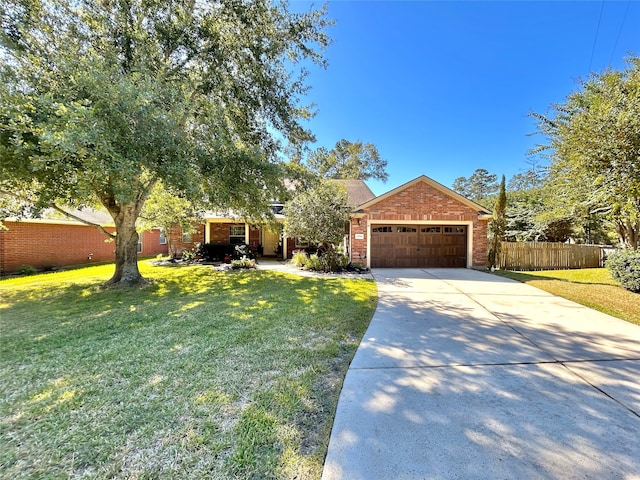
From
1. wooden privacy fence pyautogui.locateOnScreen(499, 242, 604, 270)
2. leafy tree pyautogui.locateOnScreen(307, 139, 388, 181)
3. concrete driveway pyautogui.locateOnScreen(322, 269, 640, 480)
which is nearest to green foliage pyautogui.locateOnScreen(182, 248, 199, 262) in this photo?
concrete driveway pyautogui.locateOnScreen(322, 269, 640, 480)

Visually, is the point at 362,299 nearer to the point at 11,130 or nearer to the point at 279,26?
the point at 11,130

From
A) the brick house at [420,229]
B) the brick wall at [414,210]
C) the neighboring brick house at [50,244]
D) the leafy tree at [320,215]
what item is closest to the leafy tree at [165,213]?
the neighboring brick house at [50,244]

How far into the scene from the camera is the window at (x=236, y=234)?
16.7 m

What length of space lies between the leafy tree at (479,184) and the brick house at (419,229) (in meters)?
38.4

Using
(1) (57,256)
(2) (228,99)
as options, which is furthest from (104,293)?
(1) (57,256)

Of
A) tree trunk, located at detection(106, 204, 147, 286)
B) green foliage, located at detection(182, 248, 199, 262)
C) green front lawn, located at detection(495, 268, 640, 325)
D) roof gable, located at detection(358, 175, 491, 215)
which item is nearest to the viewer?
green front lawn, located at detection(495, 268, 640, 325)

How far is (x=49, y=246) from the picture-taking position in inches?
465

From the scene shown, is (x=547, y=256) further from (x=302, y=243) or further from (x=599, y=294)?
(x=302, y=243)

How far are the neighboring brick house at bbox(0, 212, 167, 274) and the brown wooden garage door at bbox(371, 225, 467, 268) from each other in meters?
12.6

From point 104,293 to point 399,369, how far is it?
795 cm

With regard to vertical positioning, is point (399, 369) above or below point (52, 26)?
below

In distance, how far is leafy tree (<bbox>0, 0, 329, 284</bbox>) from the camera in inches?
200

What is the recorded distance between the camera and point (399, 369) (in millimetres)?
3254

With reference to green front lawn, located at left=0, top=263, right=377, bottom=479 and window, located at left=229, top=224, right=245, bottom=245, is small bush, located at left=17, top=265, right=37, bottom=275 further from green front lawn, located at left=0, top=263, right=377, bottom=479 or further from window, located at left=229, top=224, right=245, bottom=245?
window, located at left=229, top=224, right=245, bottom=245
